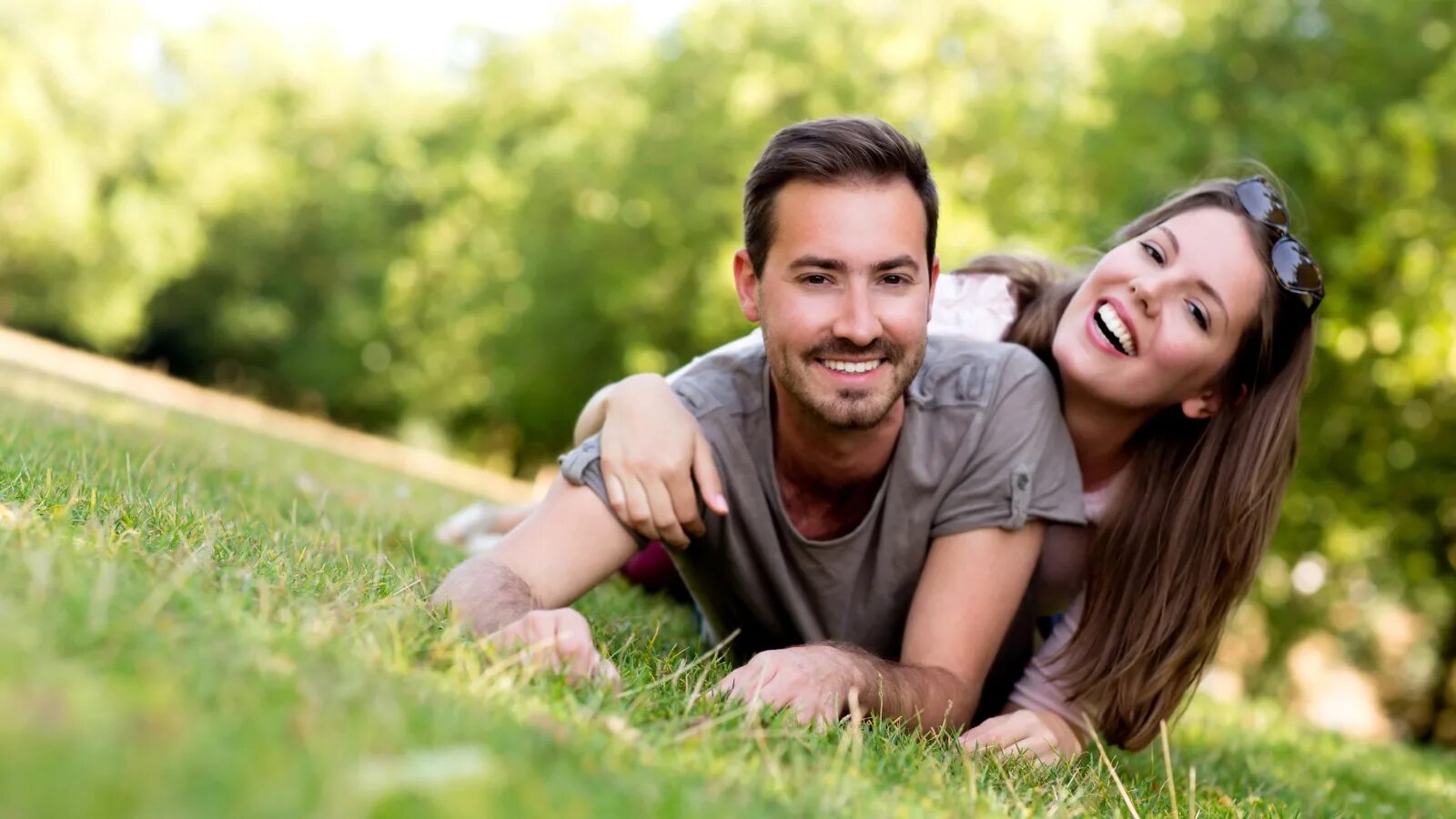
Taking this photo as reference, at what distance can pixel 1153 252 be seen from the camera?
4230 mm

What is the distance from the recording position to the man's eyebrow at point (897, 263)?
3555 millimetres

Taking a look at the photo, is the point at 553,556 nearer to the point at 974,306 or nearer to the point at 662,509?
the point at 662,509

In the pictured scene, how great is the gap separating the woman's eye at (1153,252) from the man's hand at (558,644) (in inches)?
94.4

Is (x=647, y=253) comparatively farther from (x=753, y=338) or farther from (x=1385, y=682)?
(x=753, y=338)

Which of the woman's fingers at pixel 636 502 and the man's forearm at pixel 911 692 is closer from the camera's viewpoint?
the man's forearm at pixel 911 692

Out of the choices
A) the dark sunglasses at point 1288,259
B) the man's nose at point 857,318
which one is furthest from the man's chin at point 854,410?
the dark sunglasses at point 1288,259

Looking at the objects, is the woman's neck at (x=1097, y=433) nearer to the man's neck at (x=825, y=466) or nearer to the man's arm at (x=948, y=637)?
the man's arm at (x=948, y=637)

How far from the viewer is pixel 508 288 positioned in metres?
33.8

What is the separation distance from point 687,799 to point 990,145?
22.5 meters

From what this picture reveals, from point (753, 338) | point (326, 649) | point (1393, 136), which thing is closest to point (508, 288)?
point (1393, 136)

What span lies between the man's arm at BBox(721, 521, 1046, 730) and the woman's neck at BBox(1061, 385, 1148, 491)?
60 centimetres

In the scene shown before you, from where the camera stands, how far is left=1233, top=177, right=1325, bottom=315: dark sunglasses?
4137mm

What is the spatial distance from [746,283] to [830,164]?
19.0 inches

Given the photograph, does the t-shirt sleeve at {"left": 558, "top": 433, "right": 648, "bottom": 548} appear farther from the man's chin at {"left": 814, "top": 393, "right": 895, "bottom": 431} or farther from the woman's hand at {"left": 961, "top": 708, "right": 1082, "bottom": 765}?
the woman's hand at {"left": 961, "top": 708, "right": 1082, "bottom": 765}
